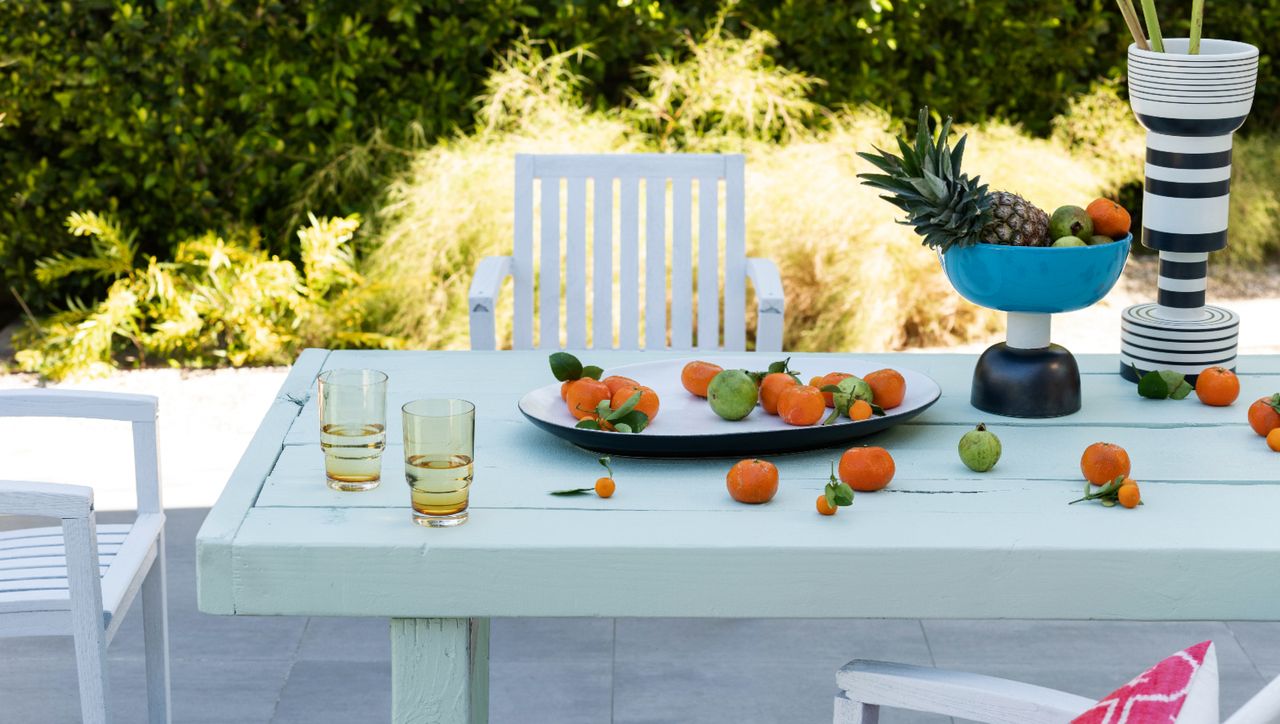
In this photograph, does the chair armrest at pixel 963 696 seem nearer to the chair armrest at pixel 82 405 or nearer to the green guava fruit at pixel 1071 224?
Result: the green guava fruit at pixel 1071 224

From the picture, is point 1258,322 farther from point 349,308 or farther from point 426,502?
point 426,502

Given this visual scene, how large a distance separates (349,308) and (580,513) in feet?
9.82

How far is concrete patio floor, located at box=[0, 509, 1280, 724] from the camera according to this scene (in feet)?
8.02

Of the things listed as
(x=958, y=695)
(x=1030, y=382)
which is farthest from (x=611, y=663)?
(x=958, y=695)

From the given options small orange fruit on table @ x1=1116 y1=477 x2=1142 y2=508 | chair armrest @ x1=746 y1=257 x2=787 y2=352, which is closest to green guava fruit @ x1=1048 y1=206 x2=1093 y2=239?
small orange fruit on table @ x1=1116 y1=477 x2=1142 y2=508

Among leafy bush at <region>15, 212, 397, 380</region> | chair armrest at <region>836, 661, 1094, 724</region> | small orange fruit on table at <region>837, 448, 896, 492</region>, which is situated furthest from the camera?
leafy bush at <region>15, 212, 397, 380</region>

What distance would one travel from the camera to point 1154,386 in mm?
1997

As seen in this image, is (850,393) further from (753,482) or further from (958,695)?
(958,695)

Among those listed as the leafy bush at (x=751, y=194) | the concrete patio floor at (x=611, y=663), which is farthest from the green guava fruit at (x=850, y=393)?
the leafy bush at (x=751, y=194)

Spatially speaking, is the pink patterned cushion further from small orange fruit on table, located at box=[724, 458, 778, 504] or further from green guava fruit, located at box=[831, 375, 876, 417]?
green guava fruit, located at box=[831, 375, 876, 417]

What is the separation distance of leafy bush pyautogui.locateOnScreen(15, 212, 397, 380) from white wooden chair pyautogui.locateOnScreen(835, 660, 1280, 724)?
3.15 metres

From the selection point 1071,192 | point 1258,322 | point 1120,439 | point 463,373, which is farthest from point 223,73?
point 1120,439

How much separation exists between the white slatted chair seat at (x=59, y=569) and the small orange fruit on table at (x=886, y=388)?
0.95 m

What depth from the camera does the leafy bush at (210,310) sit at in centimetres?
438
